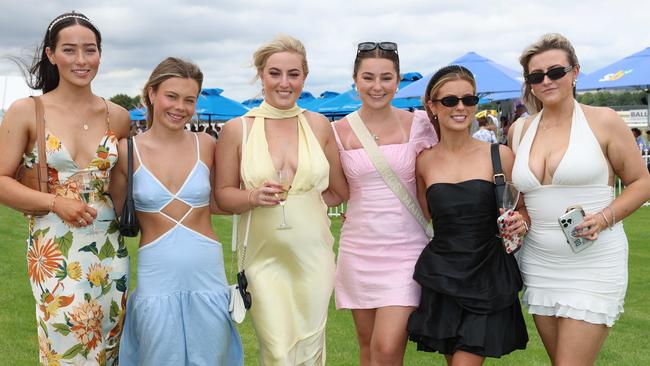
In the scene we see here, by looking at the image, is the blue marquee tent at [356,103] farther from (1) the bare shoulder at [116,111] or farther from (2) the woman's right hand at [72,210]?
(2) the woman's right hand at [72,210]

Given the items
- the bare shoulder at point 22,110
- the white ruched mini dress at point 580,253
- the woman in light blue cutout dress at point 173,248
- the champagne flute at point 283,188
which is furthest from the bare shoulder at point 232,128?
the white ruched mini dress at point 580,253

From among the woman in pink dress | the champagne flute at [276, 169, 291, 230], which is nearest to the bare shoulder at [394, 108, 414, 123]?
the woman in pink dress

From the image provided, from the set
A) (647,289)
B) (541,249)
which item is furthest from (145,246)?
(647,289)

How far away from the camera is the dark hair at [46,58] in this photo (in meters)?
4.03

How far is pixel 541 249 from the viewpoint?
4.09 m

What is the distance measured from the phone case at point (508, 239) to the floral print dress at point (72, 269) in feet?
7.54

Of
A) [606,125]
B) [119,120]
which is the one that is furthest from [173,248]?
[606,125]

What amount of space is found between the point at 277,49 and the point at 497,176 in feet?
5.26

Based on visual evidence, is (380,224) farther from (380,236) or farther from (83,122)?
(83,122)

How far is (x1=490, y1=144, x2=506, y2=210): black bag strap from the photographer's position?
3984 millimetres

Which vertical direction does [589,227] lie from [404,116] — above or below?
below

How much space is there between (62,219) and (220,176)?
0.97 m

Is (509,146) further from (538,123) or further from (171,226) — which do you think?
(171,226)

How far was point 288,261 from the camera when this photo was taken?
425cm
